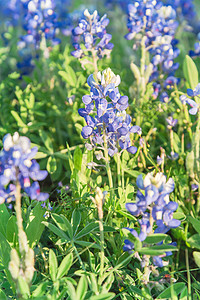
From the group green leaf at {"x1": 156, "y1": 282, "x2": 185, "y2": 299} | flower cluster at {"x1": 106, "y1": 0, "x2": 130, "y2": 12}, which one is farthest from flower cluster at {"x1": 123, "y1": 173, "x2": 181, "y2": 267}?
flower cluster at {"x1": 106, "y1": 0, "x2": 130, "y2": 12}

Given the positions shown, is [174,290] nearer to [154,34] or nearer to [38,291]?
[38,291]

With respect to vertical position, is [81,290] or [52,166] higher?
[52,166]

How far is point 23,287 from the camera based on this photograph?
1517 millimetres

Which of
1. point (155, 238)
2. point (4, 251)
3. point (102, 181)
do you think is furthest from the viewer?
point (102, 181)

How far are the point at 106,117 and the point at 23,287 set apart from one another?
923 mm

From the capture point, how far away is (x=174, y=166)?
250 cm

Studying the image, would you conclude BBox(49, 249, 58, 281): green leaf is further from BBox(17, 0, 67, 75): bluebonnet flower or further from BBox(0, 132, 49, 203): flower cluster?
BBox(17, 0, 67, 75): bluebonnet flower

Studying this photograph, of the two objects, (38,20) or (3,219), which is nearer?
(3,219)

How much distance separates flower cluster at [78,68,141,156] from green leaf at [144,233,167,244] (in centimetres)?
56

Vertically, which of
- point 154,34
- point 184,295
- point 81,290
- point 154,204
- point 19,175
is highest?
point 154,34

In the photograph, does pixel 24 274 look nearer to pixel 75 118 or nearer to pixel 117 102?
pixel 117 102

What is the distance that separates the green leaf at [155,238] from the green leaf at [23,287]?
56 cm

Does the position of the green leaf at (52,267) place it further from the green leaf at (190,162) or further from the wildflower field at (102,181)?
the green leaf at (190,162)

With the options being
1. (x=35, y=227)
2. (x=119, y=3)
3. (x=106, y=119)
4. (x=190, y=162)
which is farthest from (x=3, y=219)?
(x=119, y=3)
